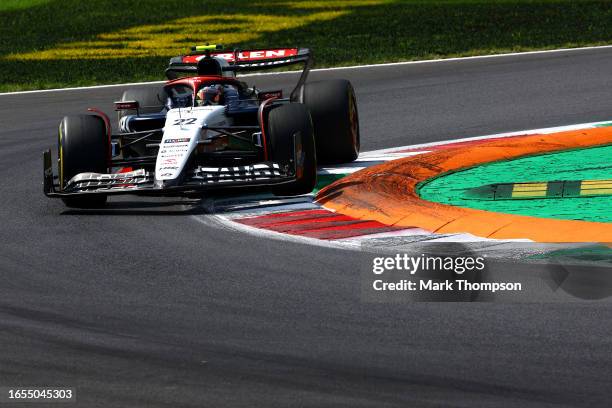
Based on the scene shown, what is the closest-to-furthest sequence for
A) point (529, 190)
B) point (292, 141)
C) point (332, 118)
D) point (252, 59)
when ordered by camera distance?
point (529, 190) → point (292, 141) → point (332, 118) → point (252, 59)

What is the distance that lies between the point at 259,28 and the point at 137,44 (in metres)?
2.80

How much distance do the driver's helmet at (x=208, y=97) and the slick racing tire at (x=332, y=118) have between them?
2.59ft

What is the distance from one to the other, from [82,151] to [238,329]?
4.57 meters

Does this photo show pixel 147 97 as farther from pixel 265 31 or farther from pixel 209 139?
pixel 265 31

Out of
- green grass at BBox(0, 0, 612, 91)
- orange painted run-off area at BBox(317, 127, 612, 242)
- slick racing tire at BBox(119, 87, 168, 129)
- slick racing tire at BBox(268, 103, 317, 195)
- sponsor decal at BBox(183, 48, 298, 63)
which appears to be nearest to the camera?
orange painted run-off area at BBox(317, 127, 612, 242)

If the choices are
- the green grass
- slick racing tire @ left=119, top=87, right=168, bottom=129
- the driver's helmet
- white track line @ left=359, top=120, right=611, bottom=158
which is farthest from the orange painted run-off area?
the green grass

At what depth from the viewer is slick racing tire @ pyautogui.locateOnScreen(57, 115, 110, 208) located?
37.8 ft

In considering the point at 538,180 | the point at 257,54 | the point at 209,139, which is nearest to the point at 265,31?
the point at 257,54

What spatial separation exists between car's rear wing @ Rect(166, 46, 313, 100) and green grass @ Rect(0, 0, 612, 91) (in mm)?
7160

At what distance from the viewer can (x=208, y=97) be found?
12.8m

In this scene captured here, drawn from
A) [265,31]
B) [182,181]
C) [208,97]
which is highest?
[208,97]

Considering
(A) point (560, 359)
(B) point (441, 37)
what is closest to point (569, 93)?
(B) point (441, 37)

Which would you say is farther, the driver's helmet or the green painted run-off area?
the driver's helmet

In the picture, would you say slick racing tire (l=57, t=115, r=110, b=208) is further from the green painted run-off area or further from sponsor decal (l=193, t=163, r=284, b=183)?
the green painted run-off area
